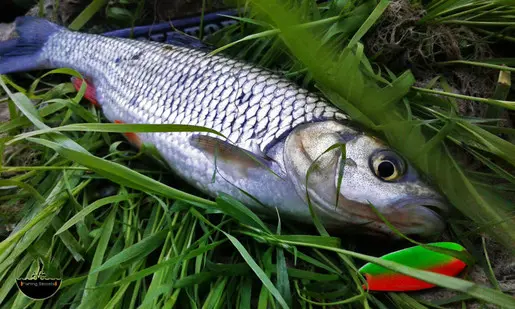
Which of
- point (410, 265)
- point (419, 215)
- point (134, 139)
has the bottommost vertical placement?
point (134, 139)

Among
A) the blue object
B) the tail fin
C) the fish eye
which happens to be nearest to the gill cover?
the fish eye

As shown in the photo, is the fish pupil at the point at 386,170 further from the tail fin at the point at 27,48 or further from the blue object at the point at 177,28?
the tail fin at the point at 27,48

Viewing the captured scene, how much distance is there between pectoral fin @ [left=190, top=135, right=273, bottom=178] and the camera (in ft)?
4.36

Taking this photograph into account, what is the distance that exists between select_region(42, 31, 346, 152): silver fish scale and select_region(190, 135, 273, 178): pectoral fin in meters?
0.04

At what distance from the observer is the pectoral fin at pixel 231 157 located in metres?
1.33

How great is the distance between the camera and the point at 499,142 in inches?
48.3

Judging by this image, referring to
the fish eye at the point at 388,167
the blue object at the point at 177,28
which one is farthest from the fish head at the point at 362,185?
A: the blue object at the point at 177,28

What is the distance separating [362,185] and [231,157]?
1.34 feet

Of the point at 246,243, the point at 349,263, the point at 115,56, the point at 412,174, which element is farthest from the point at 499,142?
the point at 115,56

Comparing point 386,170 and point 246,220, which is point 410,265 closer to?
point 386,170

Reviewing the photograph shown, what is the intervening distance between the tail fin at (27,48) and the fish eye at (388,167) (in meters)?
1.67

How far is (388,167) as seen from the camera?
3.95ft

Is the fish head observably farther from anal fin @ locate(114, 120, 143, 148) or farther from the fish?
anal fin @ locate(114, 120, 143, 148)

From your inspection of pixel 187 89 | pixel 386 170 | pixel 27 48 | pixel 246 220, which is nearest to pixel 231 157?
pixel 246 220
